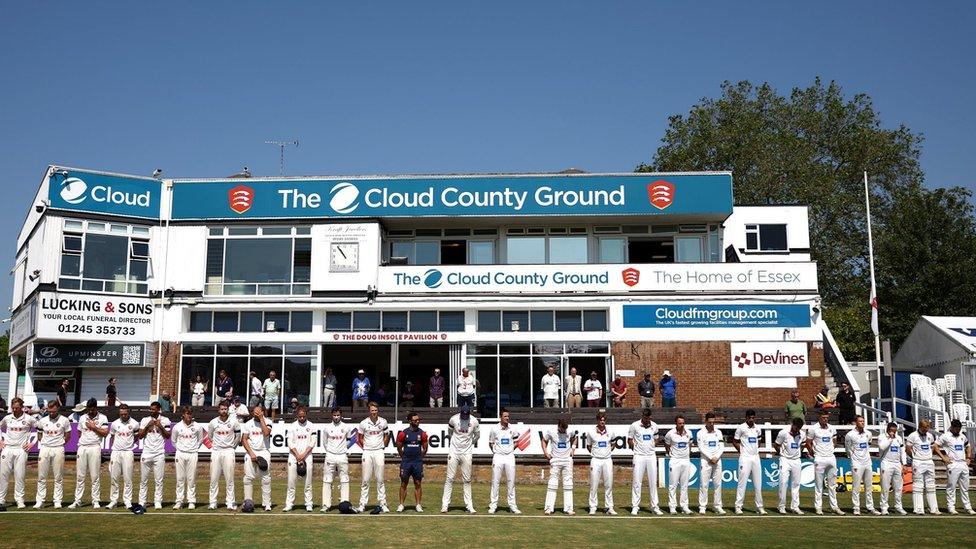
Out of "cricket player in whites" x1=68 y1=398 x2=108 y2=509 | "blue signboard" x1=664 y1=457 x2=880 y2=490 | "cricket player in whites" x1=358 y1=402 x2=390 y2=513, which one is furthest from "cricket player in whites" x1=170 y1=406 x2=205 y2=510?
"blue signboard" x1=664 y1=457 x2=880 y2=490

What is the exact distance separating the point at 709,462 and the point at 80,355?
21.3 m

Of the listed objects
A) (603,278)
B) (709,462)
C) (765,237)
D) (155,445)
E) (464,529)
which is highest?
(765,237)

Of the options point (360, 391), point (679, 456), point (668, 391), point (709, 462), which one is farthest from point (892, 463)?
point (360, 391)

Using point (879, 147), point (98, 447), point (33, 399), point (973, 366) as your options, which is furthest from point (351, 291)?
point (879, 147)

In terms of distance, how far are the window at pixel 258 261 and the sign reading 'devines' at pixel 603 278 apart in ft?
9.23

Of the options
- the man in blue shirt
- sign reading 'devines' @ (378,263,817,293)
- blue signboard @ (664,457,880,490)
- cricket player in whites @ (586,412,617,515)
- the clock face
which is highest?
the clock face

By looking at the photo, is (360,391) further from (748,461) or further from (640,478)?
(748,461)

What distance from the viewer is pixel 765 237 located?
34.8 m

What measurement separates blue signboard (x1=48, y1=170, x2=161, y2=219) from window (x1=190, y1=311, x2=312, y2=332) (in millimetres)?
4084

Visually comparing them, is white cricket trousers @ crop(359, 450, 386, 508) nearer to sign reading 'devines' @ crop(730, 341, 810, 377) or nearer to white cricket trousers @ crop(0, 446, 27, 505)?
white cricket trousers @ crop(0, 446, 27, 505)

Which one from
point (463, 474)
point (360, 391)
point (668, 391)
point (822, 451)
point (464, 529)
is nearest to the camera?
point (464, 529)

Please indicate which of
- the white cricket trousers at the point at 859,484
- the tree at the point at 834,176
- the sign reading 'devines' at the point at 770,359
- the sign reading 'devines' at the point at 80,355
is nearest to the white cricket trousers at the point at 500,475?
the white cricket trousers at the point at 859,484

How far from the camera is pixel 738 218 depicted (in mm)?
34812

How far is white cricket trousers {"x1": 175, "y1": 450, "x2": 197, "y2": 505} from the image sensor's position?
64.6ft
